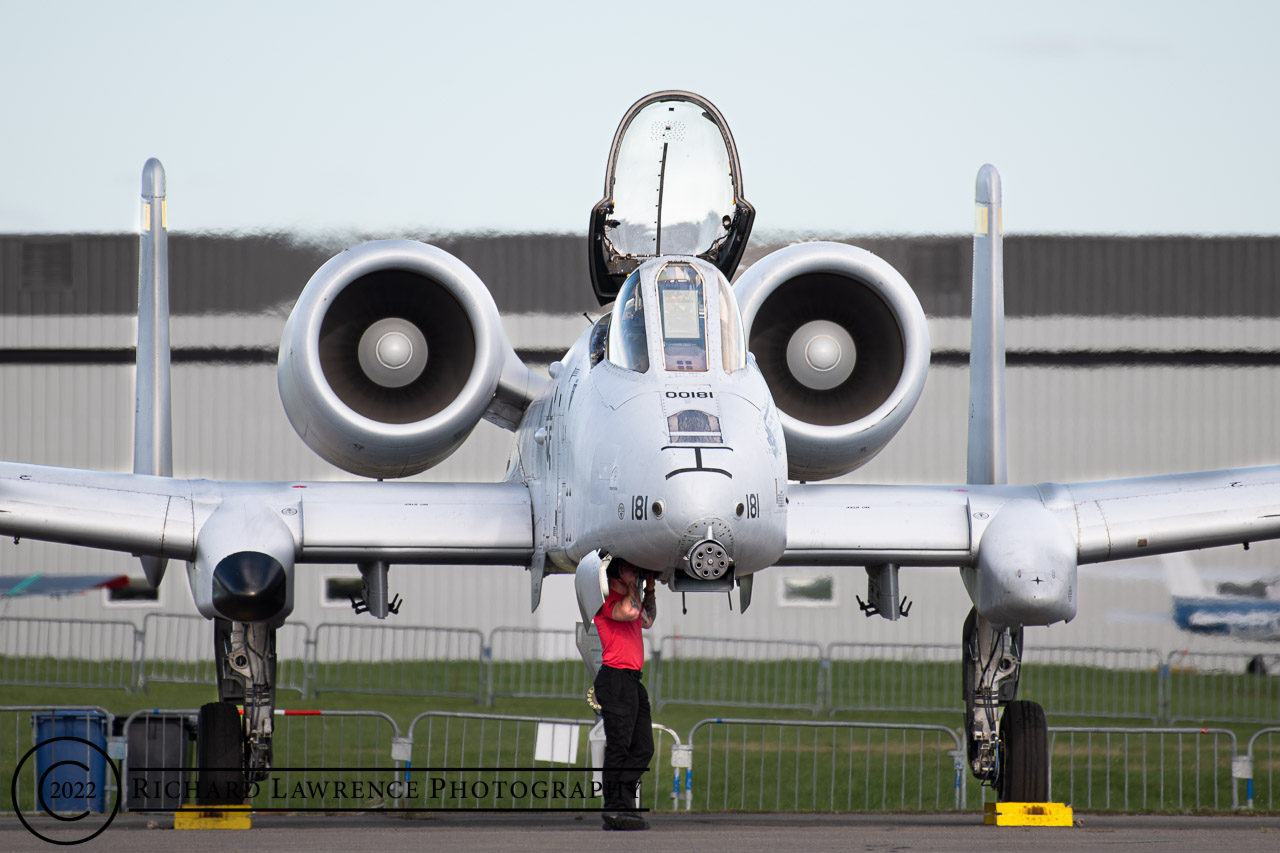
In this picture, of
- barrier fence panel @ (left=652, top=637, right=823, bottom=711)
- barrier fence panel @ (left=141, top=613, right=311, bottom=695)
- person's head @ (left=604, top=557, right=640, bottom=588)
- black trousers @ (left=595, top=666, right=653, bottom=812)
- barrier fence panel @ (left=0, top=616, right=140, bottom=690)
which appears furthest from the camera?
barrier fence panel @ (left=141, top=613, right=311, bottom=695)

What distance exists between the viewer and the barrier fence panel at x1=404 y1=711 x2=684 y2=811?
1008 centimetres

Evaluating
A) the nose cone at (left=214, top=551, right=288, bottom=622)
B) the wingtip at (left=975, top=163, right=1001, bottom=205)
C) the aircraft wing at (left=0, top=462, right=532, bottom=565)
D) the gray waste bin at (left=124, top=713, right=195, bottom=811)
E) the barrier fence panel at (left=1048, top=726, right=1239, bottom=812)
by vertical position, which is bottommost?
the barrier fence panel at (left=1048, top=726, right=1239, bottom=812)

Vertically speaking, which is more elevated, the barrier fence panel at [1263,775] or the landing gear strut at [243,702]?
the landing gear strut at [243,702]

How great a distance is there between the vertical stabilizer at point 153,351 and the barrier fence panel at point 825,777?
437 cm

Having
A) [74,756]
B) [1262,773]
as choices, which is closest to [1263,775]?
[1262,773]

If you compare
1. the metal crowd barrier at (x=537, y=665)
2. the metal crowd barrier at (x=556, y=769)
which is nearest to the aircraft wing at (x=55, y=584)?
the metal crowd barrier at (x=556, y=769)

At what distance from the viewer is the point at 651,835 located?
6.97 metres

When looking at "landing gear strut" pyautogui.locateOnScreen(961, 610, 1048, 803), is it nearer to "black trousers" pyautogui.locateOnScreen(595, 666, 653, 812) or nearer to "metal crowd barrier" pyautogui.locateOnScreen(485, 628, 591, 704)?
"black trousers" pyautogui.locateOnScreen(595, 666, 653, 812)

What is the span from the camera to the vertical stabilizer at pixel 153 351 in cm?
1088

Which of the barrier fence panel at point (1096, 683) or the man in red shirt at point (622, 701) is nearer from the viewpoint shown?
the man in red shirt at point (622, 701)

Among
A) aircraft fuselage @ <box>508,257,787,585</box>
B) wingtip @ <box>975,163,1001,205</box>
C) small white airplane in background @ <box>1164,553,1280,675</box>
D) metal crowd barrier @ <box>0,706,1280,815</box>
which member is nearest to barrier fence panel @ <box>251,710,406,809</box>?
metal crowd barrier @ <box>0,706,1280,815</box>

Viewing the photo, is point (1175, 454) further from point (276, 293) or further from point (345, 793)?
point (345, 793)

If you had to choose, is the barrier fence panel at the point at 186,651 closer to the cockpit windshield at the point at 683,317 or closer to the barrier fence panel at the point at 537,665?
the barrier fence panel at the point at 537,665

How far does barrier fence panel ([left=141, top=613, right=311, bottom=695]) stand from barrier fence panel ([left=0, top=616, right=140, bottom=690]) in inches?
12.5
